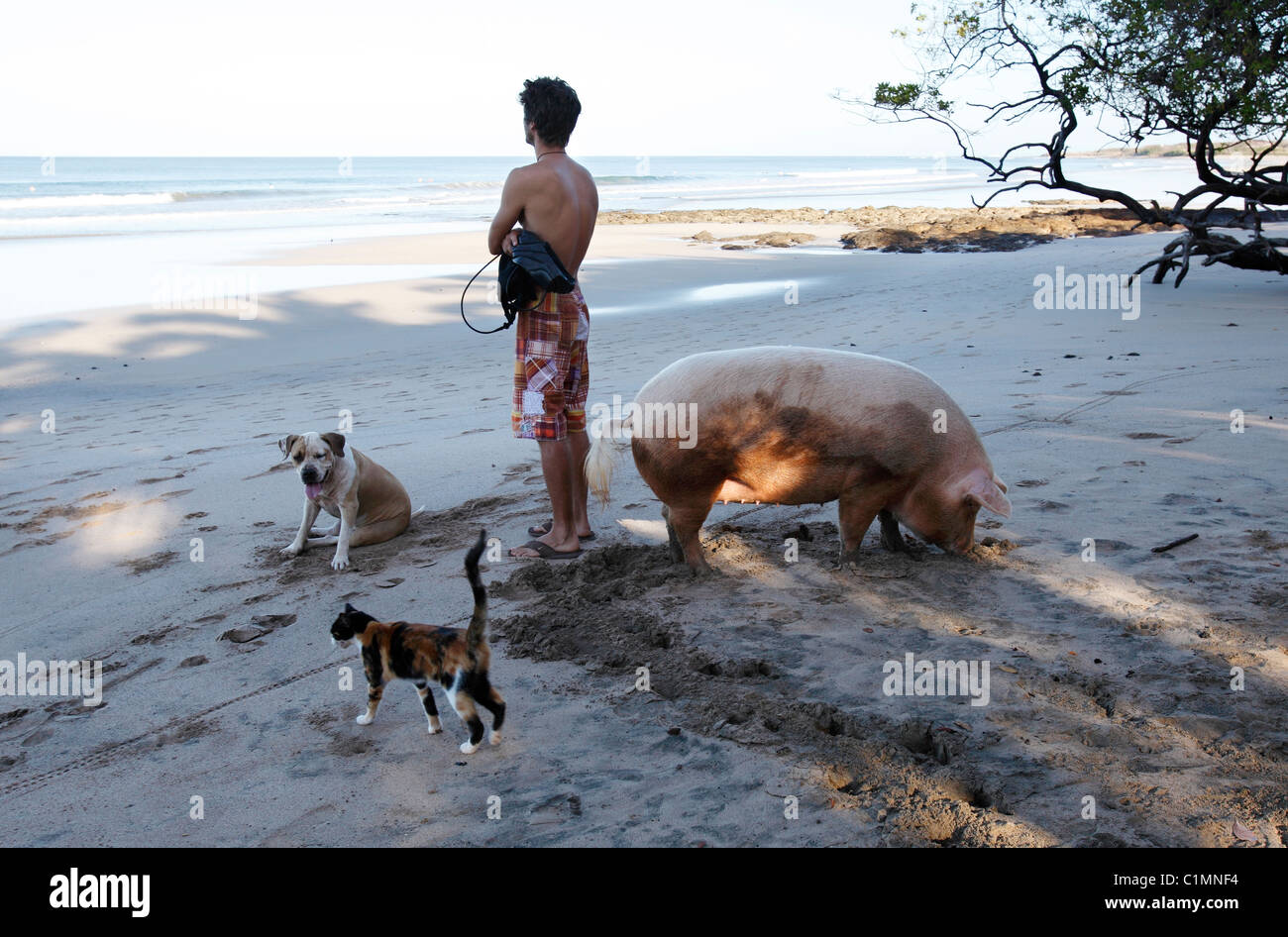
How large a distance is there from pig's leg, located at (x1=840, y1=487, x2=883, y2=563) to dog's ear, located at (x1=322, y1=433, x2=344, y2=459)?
290 centimetres

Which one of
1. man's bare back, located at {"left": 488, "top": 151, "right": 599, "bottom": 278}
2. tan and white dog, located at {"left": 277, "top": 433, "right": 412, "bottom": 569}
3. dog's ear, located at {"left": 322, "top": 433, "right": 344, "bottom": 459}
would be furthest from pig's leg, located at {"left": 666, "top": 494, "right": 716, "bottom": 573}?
dog's ear, located at {"left": 322, "top": 433, "right": 344, "bottom": 459}

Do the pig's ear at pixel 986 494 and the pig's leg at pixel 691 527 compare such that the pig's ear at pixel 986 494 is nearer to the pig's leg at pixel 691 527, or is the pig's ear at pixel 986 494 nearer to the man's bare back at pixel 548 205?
the pig's leg at pixel 691 527

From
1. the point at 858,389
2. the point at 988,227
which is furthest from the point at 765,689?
the point at 988,227

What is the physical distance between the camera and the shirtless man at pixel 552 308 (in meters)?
5.11

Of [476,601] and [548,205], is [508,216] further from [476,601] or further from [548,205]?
[476,601]

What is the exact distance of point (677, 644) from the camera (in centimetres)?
421

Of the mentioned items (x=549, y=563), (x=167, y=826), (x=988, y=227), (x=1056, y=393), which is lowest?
(x=167, y=826)

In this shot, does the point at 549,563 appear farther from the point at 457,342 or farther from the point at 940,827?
the point at 457,342

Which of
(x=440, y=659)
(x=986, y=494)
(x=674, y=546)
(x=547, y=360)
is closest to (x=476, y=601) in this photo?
(x=440, y=659)

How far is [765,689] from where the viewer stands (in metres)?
3.79

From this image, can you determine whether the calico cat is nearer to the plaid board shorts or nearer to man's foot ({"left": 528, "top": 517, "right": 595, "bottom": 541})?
the plaid board shorts

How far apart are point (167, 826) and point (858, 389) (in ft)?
11.3

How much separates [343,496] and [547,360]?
4.87 feet

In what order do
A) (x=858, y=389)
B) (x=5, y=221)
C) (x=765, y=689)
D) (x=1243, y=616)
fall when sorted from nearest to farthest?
(x=765, y=689)
(x=1243, y=616)
(x=858, y=389)
(x=5, y=221)
